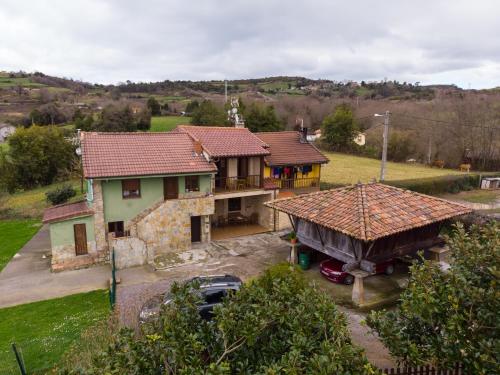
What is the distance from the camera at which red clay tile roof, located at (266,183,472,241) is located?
50.8ft

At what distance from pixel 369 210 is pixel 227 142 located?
464 inches

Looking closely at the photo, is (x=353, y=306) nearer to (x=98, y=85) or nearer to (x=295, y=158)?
(x=295, y=158)

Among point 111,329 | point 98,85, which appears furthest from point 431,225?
point 98,85

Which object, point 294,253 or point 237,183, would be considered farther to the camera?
point 237,183

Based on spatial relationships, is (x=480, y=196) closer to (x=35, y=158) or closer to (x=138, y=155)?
(x=138, y=155)

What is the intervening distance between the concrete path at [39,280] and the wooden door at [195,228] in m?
5.49

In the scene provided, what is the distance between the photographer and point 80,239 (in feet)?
65.9

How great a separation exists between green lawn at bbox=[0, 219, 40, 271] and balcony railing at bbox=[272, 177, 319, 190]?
58.5ft

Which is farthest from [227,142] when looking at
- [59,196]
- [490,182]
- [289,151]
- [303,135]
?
[490,182]

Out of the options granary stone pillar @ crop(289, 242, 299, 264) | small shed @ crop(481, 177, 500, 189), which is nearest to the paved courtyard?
granary stone pillar @ crop(289, 242, 299, 264)

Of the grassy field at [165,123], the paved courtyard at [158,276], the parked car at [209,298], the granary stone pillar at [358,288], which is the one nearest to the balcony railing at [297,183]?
the paved courtyard at [158,276]

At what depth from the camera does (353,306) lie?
15703 mm

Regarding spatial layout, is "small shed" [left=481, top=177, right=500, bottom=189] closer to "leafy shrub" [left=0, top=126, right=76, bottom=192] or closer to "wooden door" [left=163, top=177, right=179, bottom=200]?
"wooden door" [left=163, top=177, right=179, bottom=200]

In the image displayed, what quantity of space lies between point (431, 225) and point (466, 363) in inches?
506
